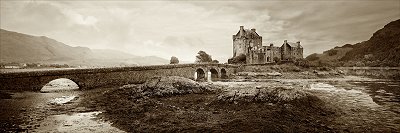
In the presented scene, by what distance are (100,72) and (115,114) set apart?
18.6 metres

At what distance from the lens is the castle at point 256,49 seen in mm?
69812

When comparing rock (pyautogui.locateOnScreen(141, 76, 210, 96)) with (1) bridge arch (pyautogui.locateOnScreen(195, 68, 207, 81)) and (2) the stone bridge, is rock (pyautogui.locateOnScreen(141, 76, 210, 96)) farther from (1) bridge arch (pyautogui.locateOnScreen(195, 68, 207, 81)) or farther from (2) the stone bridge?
(1) bridge arch (pyautogui.locateOnScreen(195, 68, 207, 81))

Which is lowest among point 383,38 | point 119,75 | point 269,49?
point 119,75

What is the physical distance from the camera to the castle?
69812 mm

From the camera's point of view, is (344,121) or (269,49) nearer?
(344,121)

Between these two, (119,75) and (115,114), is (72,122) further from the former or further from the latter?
(119,75)

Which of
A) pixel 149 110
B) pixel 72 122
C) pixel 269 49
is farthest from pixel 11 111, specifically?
pixel 269 49

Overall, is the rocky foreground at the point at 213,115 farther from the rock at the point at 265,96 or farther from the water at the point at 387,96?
the water at the point at 387,96

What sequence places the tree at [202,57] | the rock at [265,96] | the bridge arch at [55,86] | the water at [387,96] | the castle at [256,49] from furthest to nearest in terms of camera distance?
the tree at [202,57] → the castle at [256,49] → the bridge arch at [55,86] → the water at [387,96] → the rock at [265,96]

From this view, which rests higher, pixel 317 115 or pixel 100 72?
pixel 100 72

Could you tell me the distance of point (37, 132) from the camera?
12.8 meters

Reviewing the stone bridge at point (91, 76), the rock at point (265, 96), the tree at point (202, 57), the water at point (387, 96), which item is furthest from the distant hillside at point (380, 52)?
the rock at point (265, 96)

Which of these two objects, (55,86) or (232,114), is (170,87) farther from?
(55,86)

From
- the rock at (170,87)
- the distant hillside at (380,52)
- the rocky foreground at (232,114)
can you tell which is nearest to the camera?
the rocky foreground at (232,114)
